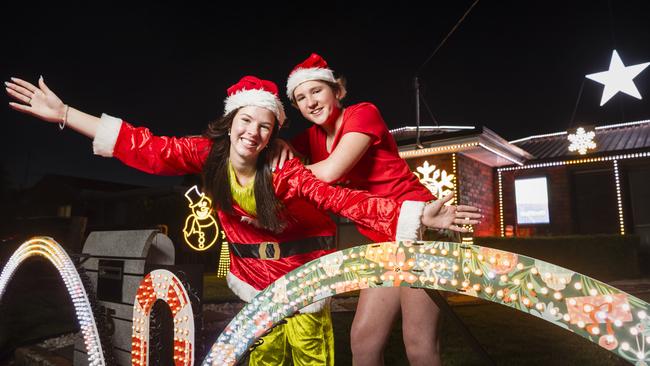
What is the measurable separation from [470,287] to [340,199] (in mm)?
837

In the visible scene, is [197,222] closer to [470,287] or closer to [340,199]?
[340,199]

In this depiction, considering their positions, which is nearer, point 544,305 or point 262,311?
point 544,305

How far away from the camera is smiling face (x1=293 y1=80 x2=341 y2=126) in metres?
2.38

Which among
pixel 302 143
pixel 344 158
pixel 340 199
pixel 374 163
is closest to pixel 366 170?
pixel 374 163

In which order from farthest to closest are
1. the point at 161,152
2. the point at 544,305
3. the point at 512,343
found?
the point at 512,343
the point at 161,152
the point at 544,305

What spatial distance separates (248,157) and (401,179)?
0.88 meters

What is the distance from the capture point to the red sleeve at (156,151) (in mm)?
2434

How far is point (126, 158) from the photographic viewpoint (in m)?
2.45

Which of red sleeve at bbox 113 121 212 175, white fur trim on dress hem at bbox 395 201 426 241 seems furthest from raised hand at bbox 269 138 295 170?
white fur trim on dress hem at bbox 395 201 426 241

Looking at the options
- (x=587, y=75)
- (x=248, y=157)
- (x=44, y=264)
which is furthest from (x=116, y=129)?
(x=587, y=75)

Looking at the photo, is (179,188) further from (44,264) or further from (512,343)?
(512,343)

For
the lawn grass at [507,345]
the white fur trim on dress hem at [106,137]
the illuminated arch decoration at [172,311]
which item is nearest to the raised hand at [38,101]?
the white fur trim on dress hem at [106,137]

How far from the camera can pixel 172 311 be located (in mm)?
1972

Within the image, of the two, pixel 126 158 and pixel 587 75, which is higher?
pixel 587 75
